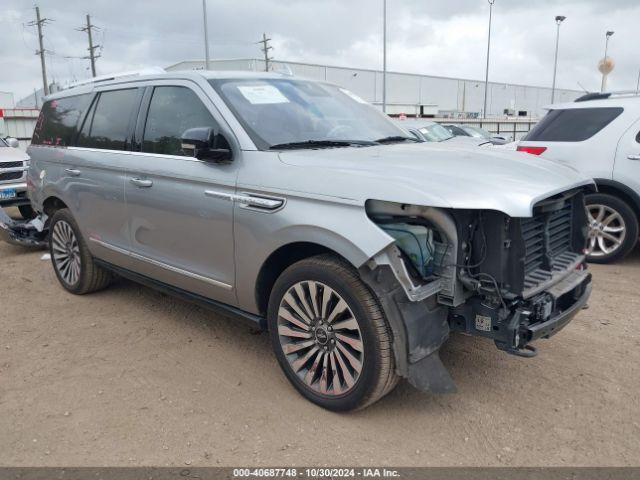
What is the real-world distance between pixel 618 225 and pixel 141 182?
16.8 ft

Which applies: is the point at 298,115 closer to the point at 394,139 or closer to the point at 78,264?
the point at 394,139

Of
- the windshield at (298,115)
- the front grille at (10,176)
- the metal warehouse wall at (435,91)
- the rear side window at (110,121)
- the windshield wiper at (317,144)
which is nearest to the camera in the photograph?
the windshield wiper at (317,144)

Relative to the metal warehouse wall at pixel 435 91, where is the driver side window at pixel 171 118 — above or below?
below

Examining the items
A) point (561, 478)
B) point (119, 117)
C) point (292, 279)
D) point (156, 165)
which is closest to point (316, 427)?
point (292, 279)

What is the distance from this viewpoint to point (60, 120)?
17.3 ft

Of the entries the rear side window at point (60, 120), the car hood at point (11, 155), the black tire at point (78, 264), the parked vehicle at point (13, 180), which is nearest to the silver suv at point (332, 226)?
the black tire at point (78, 264)

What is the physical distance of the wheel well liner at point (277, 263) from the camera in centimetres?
312

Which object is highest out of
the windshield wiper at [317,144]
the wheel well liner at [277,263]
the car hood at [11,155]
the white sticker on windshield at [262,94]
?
the white sticker on windshield at [262,94]

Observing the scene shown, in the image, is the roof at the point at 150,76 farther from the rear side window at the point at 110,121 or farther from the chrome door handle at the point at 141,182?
the chrome door handle at the point at 141,182

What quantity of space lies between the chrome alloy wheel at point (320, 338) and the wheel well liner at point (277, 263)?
8.3 inches

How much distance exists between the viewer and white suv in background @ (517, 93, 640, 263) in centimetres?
594

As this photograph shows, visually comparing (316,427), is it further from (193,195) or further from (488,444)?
(193,195)

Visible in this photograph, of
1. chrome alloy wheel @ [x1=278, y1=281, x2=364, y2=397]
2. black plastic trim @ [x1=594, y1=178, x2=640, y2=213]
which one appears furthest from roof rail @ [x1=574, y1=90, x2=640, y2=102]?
chrome alloy wheel @ [x1=278, y1=281, x2=364, y2=397]

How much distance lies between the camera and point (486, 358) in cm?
376
